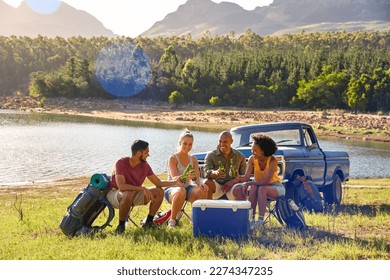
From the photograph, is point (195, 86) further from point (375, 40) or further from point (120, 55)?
point (375, 40)

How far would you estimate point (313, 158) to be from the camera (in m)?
11.3

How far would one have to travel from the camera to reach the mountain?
14188cm

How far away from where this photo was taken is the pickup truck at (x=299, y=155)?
409 inches

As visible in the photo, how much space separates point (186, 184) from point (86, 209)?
1471 millimetres

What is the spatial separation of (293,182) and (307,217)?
35.0 inches

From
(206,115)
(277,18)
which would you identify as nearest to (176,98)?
(206,115)

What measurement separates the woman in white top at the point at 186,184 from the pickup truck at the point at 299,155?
179 centimetres

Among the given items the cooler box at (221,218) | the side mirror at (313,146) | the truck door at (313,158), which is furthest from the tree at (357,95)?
the cooler box at (221,218)

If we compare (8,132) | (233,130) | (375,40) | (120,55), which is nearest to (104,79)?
(120,55)

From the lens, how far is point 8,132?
166ft

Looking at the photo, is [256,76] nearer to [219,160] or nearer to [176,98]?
[176,98]

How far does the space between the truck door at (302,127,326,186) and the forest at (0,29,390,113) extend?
46.4m

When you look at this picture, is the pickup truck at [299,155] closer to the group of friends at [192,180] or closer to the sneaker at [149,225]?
the group of friends at [192,180]

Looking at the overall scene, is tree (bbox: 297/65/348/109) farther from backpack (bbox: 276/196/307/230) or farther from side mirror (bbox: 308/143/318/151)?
backpack (bbox: 276/196/307/230)
